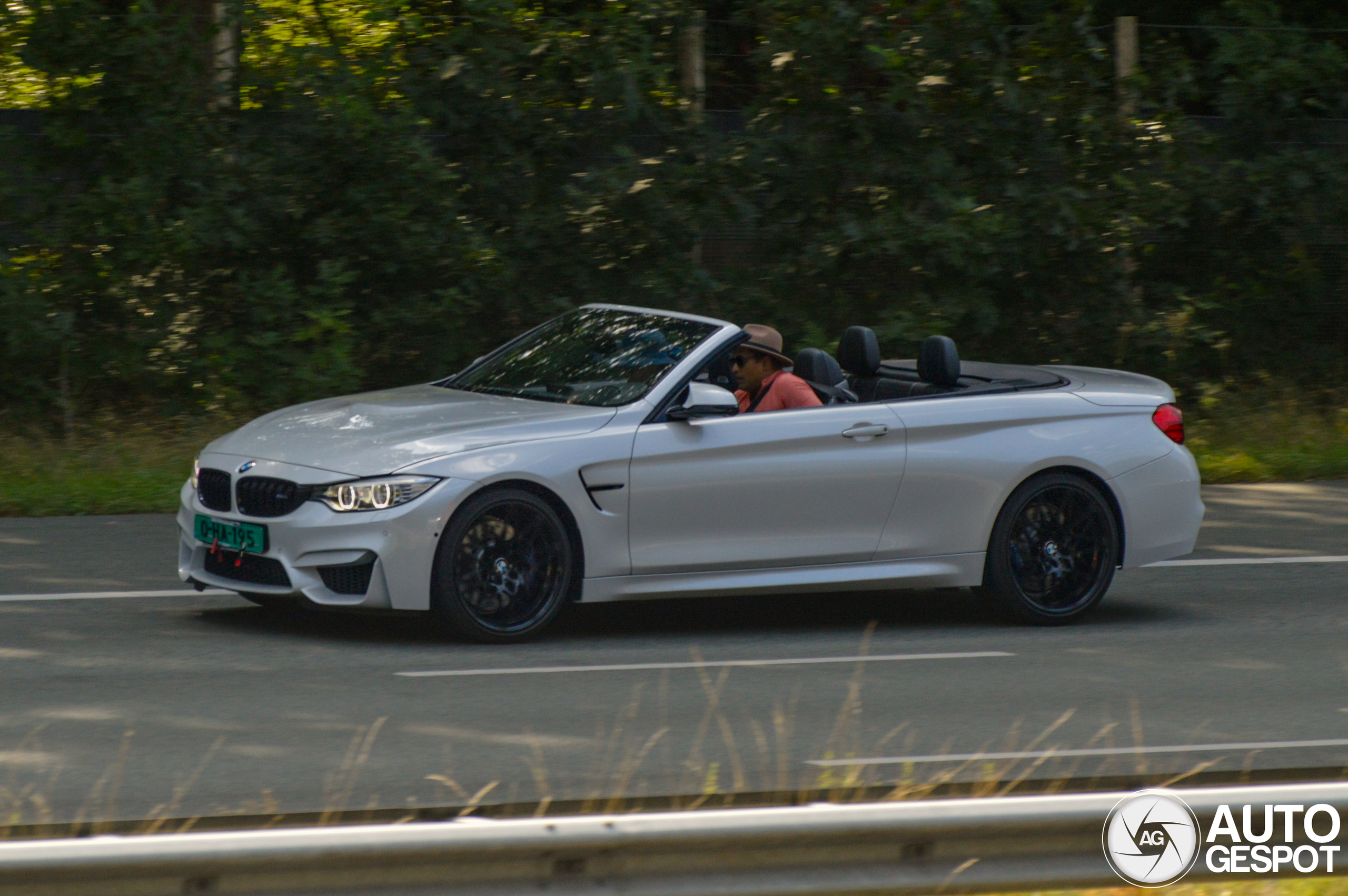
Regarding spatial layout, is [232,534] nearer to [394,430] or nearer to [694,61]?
[394,430]

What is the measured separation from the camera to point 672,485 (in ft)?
27.3

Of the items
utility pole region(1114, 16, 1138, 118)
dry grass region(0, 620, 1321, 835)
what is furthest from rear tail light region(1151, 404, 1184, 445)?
utility pole region(1114, 16, 1138, 118)

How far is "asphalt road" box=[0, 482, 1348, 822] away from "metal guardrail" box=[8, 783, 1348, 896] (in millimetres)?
Result: 2242

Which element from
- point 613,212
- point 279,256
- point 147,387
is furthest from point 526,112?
point 147,387

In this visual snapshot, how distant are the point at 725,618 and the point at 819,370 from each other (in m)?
1.32

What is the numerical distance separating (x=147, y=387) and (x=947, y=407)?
8.72 m

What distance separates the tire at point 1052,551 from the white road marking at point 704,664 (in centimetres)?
68

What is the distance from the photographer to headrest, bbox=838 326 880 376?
964 cm

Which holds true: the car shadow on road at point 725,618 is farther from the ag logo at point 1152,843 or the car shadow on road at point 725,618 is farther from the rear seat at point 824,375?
the ag logo at point 1152,843

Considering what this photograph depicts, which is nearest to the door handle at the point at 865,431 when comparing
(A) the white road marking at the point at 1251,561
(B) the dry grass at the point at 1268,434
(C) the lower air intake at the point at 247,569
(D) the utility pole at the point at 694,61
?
(C) the lower air intake at the point at 247,569

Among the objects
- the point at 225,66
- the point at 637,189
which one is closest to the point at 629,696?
the point at 637,189

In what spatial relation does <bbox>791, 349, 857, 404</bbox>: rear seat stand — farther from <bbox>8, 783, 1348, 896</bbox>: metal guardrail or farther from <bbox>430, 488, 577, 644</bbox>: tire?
<bbox>8, 783, 1348, 896</bbox>: metal guardrail

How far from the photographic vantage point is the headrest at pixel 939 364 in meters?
9.43

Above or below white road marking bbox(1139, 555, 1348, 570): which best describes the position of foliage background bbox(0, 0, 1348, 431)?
above
